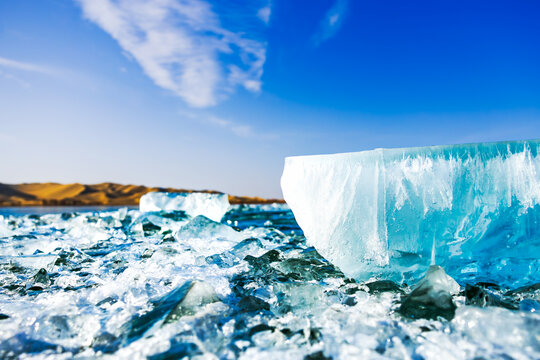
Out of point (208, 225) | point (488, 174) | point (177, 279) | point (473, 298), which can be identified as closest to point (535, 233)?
point (488, 174)

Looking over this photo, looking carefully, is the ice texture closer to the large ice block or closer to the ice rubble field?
the ice rubble field

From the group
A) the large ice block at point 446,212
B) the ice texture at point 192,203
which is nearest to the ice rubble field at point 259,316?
the large ice block at point 446,212

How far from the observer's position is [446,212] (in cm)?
197

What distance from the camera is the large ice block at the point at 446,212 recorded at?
190 cm

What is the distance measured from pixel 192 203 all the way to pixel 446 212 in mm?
6577

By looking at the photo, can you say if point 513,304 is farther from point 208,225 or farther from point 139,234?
point 139,234

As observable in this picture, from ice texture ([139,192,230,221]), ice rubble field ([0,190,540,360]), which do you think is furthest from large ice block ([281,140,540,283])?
ice texture ([139,192,230,221])

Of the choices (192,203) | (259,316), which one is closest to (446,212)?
(259,316)

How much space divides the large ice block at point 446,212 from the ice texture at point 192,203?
570 centimetres

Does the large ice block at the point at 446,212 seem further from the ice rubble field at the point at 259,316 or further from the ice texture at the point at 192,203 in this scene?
the ice texture at the point at 192,203

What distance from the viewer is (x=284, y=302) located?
1667mm

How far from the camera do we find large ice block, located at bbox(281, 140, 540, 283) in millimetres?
1896

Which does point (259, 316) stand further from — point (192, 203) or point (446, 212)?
point (192, 203)

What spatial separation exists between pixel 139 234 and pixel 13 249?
1.75 metres
